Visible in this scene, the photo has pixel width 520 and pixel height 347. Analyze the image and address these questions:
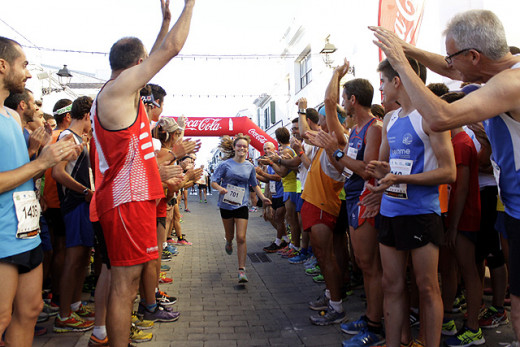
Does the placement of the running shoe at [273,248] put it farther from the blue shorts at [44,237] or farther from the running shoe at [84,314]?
the blue shorts at [44,237]

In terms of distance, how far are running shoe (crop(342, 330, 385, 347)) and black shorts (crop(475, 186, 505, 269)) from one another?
1.20 metres

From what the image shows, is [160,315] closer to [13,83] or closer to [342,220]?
[342,220]

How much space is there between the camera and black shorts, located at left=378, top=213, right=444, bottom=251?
2500 mm

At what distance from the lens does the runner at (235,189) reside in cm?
572

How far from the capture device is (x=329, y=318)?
149 inches

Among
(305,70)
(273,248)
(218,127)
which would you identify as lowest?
(273,248)

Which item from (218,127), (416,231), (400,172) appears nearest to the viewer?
(416,231)

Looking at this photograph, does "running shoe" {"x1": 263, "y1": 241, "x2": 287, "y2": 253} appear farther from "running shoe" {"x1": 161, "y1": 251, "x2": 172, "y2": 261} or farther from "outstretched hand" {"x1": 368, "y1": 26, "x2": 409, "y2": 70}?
"outstretched hand" {"x1": 368, "y1": 26, "x2": 409, "y2": 70}

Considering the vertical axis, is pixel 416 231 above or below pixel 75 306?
above

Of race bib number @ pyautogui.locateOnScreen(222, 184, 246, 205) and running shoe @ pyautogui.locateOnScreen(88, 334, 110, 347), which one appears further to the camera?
race bib number @ pyautogui.locateOnScreen(222, 184, 246, 205)

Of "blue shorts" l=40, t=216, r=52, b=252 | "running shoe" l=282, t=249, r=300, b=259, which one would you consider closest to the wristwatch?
"blue shorts" l=40, t=216, r=52, b=252

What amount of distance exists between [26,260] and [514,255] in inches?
101

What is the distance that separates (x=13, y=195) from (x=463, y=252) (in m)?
3.42

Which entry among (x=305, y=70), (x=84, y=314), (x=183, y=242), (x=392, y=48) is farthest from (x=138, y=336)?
(x=305, y=70)
